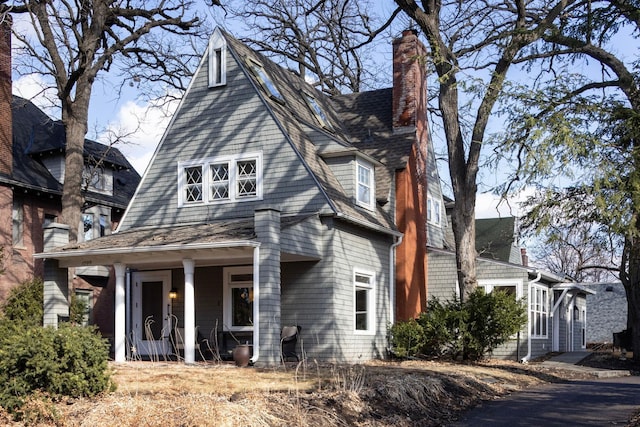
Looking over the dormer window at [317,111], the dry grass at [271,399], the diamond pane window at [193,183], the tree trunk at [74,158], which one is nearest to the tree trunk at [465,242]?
the dormer window at [317,111]

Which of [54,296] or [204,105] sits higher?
[204,105]

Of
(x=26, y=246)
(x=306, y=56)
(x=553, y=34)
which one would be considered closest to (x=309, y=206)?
(x=553, y=34)

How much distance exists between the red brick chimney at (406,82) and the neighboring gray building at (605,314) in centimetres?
2776

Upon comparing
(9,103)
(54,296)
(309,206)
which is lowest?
(54,296)

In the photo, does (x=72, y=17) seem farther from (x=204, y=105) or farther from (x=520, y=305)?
(x=520, y=305)

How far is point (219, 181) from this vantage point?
20.2 meters

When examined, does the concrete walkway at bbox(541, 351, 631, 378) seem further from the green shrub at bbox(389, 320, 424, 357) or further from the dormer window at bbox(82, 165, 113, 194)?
the dormer window at bbox(82, 165, 113, 194)

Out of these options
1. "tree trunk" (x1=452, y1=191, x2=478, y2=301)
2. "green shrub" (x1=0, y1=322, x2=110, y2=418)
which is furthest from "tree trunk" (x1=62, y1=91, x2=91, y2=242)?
"green shrub" (x1=0, y1=322, x2=110, y2=418)

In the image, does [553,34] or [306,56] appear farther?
[306,56]

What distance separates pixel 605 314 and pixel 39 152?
34984mm

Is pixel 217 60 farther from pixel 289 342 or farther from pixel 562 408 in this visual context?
pixel 562 408

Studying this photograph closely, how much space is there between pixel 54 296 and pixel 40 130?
11235 mm

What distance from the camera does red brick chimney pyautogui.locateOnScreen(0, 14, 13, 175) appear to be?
2450cm

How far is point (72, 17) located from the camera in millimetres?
23109
